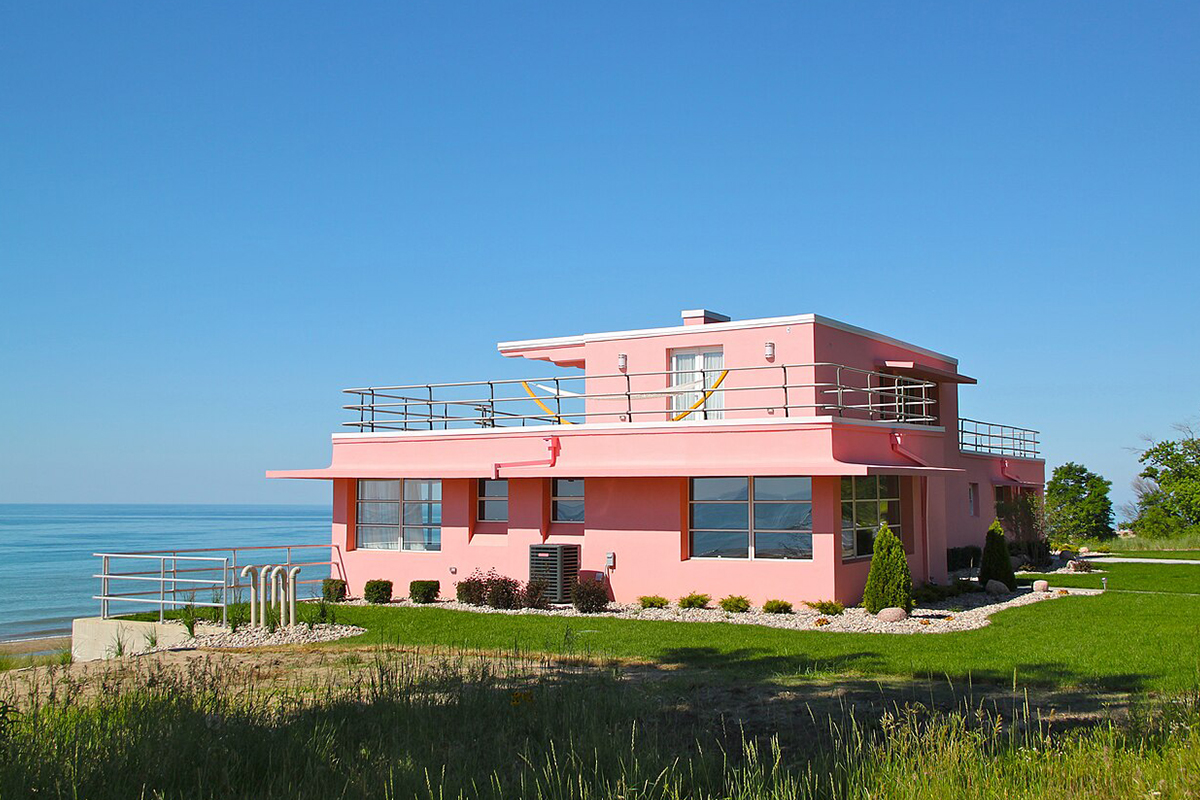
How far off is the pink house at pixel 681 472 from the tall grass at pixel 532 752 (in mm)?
9925

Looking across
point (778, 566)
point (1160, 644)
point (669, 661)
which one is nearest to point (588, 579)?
point (778, 566)

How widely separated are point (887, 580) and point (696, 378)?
A: 643cm

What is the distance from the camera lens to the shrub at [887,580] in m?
17.5

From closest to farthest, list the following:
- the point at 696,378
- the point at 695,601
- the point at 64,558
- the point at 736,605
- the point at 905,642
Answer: the point at 905,642, the point at 736,605, the point at 695,601, the point at 696,378, the point at 64,558

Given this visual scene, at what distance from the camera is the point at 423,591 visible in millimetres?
21062

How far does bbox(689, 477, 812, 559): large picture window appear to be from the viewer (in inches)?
733

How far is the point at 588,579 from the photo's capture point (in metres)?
20.3

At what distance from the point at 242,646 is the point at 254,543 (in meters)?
66.5

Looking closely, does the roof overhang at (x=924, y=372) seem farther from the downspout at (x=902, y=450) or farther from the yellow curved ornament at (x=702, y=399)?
the yellow curved ornament at (x=702, y=399)

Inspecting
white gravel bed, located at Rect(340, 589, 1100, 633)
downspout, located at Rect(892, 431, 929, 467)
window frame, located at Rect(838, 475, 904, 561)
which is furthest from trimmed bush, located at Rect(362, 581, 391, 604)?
downspout, located at Rect(892, 431, 929, 467)

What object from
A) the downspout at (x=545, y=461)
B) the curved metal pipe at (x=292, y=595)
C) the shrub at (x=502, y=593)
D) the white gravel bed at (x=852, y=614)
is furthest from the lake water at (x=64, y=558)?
the white gravel bed at (x=852, y=614)

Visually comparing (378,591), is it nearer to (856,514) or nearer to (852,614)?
(852,614)

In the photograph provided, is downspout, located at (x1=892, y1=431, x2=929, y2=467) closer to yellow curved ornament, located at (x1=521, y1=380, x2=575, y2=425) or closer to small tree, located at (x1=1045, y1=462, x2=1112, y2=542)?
yellow curved ornament, located at (x1=521, y1=380, x2=575, y2=425)

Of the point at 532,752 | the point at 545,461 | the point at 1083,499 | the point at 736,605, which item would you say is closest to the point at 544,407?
the point at 545,461
